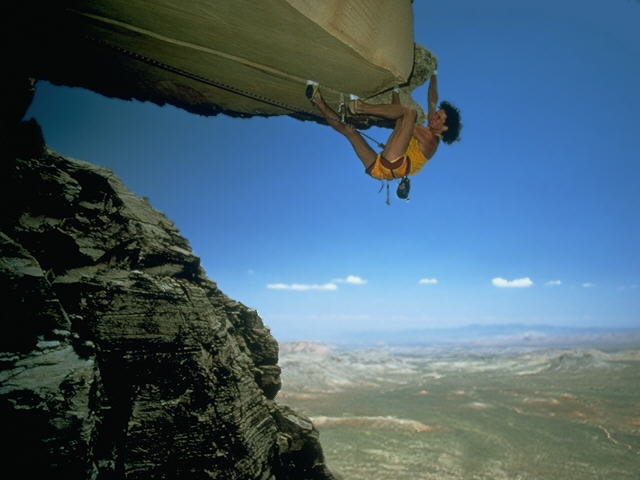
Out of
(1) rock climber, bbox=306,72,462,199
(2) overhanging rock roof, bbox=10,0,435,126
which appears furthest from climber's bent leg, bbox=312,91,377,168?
(2) overhanging rock roof, bbox=10,0,435,126

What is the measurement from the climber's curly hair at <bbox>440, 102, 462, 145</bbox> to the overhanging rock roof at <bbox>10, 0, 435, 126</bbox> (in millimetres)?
1521

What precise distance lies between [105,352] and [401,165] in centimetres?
563

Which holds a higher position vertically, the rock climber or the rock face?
the rock climber

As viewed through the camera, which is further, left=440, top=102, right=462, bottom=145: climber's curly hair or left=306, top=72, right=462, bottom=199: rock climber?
left=440, top=102, right=462, bottom=145: climber's curly hair

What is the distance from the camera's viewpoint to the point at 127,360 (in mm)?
5500

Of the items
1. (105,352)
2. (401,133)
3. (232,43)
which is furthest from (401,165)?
(105,352)

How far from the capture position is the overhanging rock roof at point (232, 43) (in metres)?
2.81

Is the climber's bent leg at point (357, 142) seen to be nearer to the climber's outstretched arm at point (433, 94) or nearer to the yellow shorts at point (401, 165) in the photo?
the yellow shorts at point (401, 165)

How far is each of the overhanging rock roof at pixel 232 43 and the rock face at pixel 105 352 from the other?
7.03 feet

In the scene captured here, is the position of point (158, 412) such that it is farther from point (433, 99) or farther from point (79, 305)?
point (433, 99)

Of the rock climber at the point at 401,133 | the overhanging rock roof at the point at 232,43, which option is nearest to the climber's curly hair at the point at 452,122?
the rock climber at the point at 401,133

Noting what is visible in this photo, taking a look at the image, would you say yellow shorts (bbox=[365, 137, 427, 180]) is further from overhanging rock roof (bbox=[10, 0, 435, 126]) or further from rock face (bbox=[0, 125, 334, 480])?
rock face (bbox=[0, 125, 334, 480])

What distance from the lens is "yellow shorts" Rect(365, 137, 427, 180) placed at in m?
4.46

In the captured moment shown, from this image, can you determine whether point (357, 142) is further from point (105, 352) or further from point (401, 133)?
point (105, 352)
